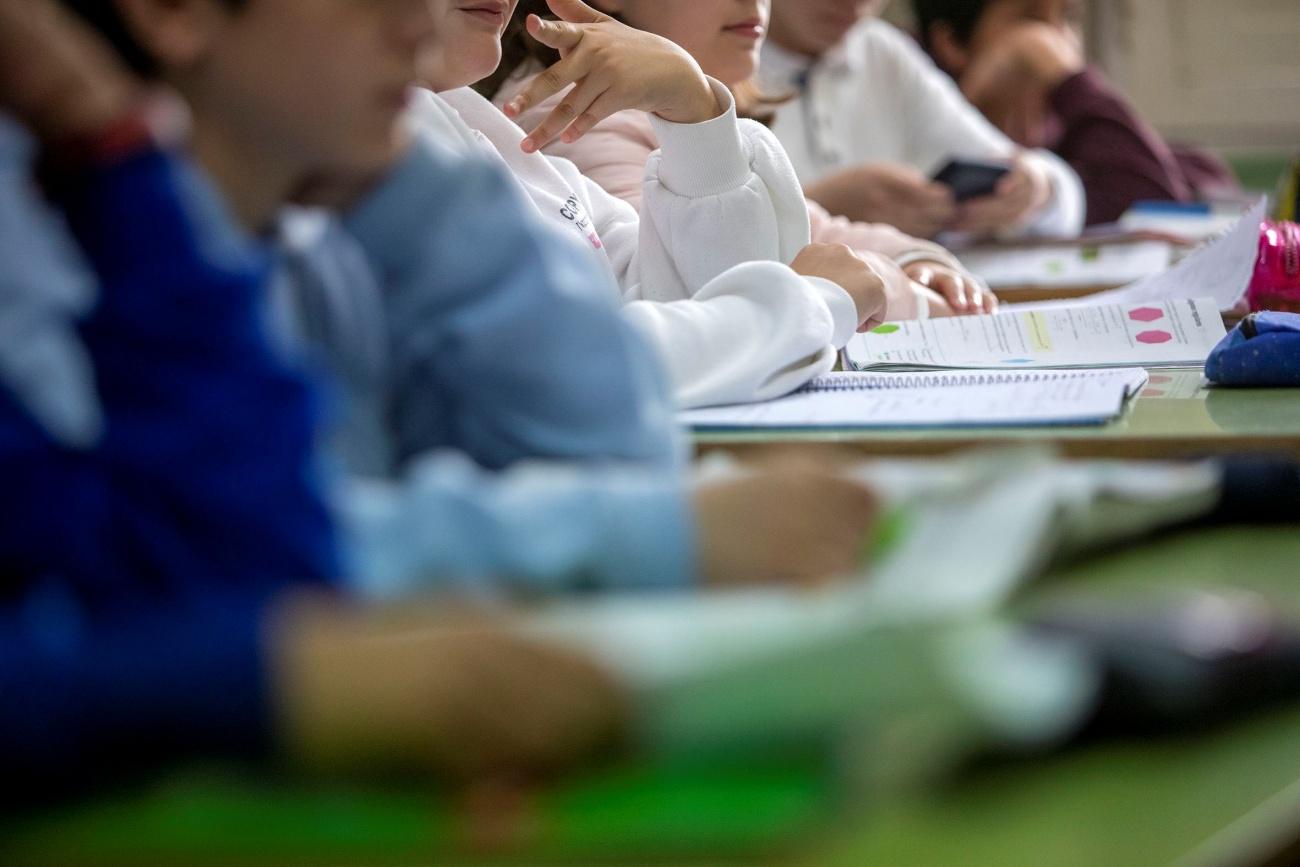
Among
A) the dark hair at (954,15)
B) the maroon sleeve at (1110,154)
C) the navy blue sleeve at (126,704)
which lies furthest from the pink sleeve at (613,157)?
the dark hair at (954,15)

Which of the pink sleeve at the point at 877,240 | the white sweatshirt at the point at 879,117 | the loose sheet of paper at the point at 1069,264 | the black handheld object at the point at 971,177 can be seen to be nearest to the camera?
the pink sleeve at the point at 877,240

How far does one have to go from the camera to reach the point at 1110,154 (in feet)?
9.30

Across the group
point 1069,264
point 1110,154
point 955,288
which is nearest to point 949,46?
point 1110,154

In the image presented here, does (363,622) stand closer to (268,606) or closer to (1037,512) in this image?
(268,606)

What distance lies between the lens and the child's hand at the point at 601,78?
1.25m

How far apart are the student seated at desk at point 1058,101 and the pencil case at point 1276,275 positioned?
1.40 metres

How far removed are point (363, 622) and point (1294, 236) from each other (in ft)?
3.90

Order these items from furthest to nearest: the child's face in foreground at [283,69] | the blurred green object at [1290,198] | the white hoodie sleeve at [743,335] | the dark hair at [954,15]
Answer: the dark hair at [954,15]
the blurred green object at [1290,198]
the white hoodie sleeve at [743,335]
the child's face in foreground at [283,69]

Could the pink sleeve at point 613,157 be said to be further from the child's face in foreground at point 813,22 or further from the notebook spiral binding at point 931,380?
the child's face in foreground at point 813,22

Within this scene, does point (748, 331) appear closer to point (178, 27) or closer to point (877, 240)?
point (178, 27)

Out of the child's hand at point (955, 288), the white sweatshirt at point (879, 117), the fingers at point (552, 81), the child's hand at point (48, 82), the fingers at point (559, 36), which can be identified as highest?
the child's hand at point (48, 82)

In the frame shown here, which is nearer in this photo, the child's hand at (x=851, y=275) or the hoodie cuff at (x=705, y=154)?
the child's hand at (x=851, y=275)

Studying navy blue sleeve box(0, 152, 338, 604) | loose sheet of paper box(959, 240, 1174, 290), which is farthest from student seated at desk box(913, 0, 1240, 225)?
navy blue sleeve box(0, 152, 338, 604)

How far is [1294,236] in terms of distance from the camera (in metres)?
1.44
